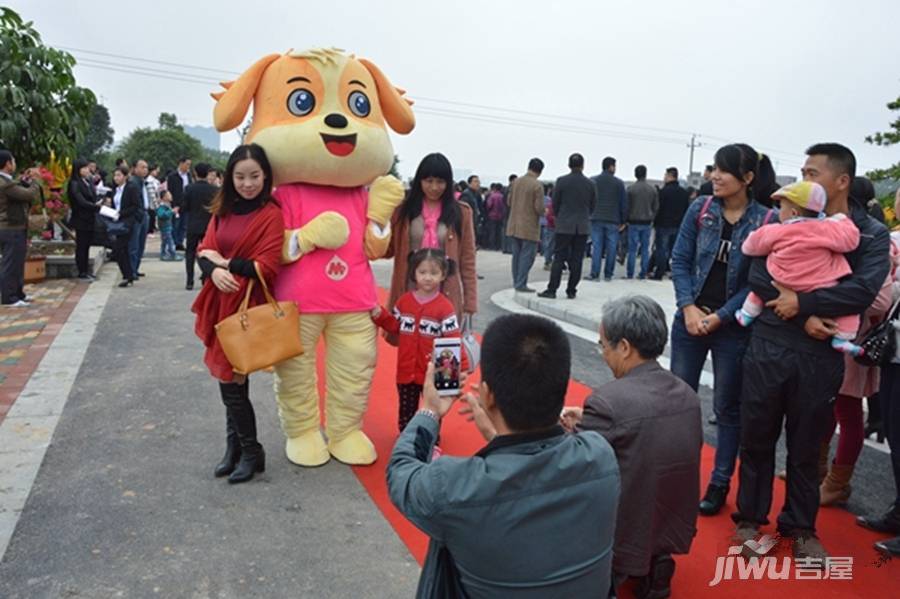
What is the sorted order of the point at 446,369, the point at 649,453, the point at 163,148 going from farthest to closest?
the point at 163,148, the point at 649,453, the point at 446,369

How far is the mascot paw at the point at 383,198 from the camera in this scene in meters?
3.84

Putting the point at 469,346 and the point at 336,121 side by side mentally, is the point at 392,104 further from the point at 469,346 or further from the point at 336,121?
the point at 469,346

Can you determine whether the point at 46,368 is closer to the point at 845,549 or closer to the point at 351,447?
the point at 351,447

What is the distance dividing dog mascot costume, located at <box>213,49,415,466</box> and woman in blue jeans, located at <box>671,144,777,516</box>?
5.52 ft

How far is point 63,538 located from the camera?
2.95 metres

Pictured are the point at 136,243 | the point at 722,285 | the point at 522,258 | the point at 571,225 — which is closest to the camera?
the point at 722,285

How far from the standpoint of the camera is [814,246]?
2.86 m

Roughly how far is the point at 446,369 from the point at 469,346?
5.19 ft

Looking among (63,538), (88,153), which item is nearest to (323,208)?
(63,538)

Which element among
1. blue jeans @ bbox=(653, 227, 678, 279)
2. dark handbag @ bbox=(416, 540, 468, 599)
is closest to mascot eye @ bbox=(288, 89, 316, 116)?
dark handbag @ bbox=(416, 540, 468, 599)

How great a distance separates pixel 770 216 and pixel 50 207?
10.8 metres

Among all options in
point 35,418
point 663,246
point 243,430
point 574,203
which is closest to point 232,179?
point 243,430

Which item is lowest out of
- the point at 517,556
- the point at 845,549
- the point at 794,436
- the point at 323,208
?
the point at 845,549

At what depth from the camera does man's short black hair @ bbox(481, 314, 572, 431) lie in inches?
61.4
